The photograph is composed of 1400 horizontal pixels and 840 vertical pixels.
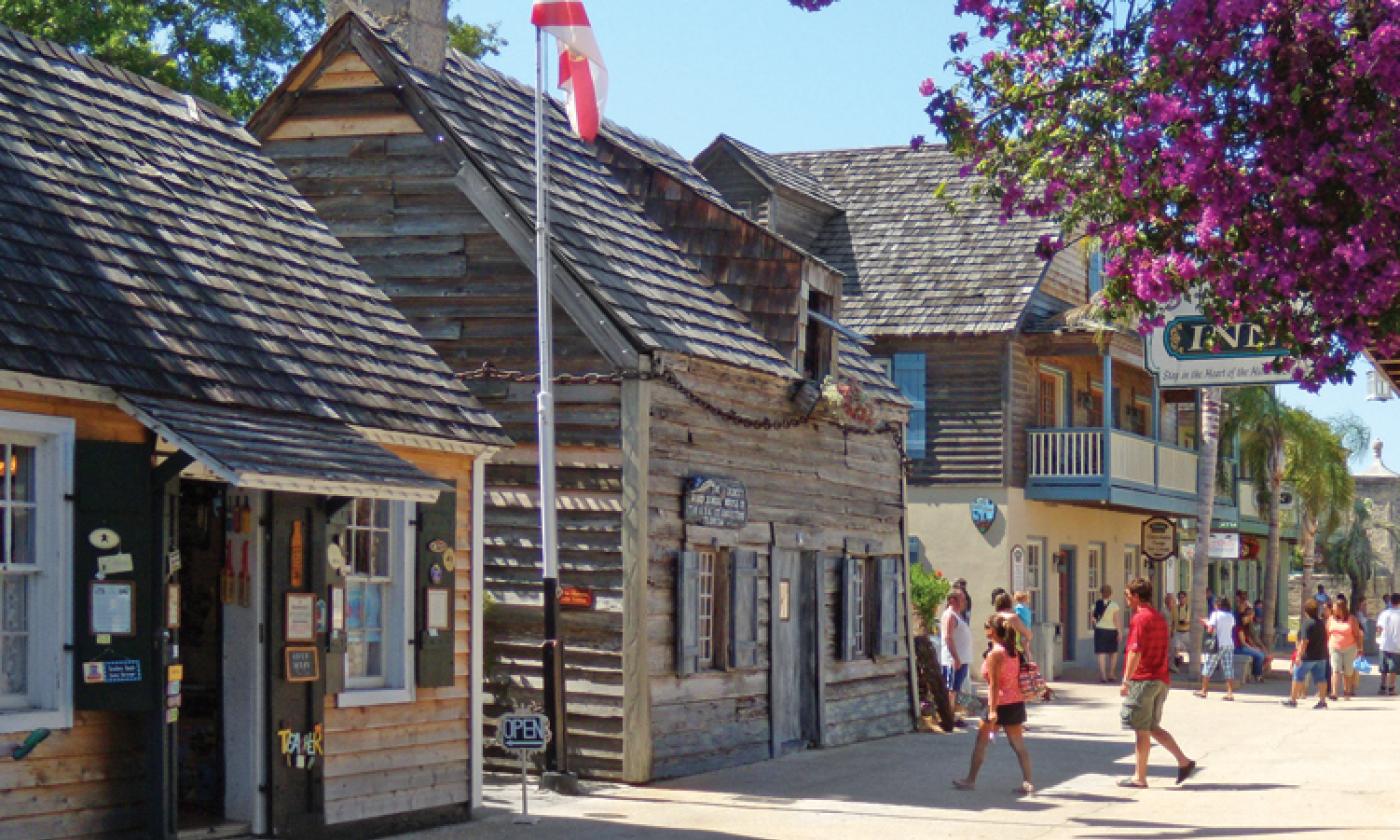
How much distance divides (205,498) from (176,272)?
149 cm

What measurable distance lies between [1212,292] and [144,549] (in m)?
6.17

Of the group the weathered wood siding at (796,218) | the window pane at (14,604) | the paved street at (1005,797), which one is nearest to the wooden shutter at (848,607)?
the paved street at (1005,797)

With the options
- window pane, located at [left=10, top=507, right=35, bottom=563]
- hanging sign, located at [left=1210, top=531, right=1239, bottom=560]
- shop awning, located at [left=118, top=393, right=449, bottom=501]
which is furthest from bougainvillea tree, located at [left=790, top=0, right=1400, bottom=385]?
hanging sign, located at [left=1210, top=531, right=1239, bottom=560]

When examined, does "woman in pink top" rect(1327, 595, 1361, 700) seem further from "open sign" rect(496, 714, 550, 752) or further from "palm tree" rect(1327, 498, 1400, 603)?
"palm tree" rect(1327, 498, 1400, 603)

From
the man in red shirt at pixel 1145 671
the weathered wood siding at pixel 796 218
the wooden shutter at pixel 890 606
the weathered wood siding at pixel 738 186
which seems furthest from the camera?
the weathered wood siding at pixel 796 218

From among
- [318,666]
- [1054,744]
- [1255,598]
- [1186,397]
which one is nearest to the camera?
[318,666]

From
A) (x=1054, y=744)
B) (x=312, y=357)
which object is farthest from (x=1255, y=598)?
(x=312, y=357)

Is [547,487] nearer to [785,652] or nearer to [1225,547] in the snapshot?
[785,652]

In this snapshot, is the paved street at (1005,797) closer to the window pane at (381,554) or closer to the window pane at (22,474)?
the window pane at (381,554)

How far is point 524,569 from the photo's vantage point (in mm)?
17156

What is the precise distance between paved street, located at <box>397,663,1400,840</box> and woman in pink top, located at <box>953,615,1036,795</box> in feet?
1.42

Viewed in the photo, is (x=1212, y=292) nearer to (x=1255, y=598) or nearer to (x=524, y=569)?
(x=524, y=569)

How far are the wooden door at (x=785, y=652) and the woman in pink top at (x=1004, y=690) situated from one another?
3.43 metres

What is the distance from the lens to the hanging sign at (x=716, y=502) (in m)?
17.3
